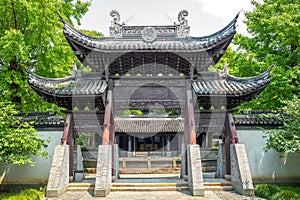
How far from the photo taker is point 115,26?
10.9 m

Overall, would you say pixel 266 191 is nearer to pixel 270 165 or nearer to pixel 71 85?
pixel 270 165

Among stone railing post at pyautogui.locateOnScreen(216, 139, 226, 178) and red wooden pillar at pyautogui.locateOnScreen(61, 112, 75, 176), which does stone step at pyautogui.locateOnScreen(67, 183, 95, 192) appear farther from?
stone railing post at pyautogui.locateOnScreen(216, 139, 226, 178)

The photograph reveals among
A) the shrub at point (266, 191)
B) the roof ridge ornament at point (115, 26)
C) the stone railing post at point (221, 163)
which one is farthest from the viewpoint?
the roof ridge ornament at point (115, 26)

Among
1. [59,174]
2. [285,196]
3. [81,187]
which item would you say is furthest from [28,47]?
[285,196]

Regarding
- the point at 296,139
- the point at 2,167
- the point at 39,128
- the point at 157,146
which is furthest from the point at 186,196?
the point at 157,146

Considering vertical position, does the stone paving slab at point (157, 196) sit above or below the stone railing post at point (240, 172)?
below

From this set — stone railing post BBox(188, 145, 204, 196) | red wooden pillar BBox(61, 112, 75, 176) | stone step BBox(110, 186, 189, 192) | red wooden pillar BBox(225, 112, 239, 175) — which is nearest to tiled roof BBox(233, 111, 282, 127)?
red wooden pillar BBox(225, 112, 239, 175)

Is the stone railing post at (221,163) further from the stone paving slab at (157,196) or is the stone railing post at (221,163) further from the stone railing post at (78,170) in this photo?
the stone railing post at (78,170)

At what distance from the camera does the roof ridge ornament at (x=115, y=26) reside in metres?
10.9

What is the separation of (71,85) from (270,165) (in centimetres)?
853

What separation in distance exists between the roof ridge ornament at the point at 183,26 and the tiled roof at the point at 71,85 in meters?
3.92

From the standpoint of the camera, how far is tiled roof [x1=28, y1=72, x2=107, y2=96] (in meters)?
9.13

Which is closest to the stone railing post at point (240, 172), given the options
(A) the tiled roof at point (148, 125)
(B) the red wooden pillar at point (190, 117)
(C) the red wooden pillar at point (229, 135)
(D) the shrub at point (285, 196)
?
(C) the red wooden pillar at point (229, 135)

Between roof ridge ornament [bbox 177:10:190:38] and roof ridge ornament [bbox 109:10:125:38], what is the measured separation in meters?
2.50
